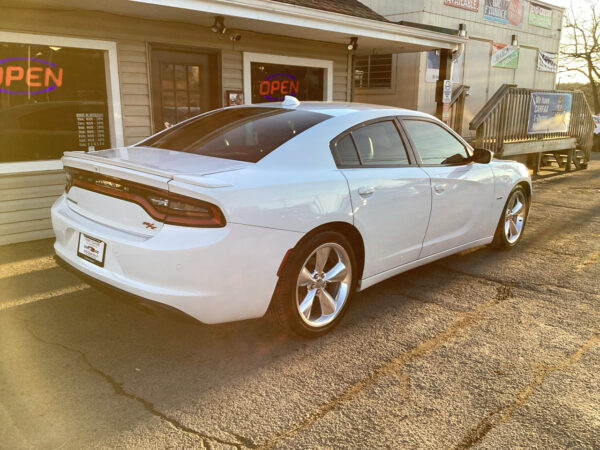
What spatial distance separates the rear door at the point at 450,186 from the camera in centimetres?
427

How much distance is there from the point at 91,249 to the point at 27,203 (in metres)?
3.79

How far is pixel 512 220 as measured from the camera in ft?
19.0

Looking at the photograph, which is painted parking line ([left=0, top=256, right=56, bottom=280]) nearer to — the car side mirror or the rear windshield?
the rear windshield

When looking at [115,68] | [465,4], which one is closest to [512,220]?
[115,68]

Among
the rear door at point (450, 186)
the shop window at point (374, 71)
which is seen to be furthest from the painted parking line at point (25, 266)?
the shop window at point (374, 71)

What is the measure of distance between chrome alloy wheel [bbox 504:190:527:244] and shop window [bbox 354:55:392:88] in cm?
936

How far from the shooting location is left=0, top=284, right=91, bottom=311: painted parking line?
163 inches

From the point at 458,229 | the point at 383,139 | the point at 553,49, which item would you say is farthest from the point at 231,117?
the point at 553,49

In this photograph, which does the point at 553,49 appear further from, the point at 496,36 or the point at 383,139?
the point at 383,139

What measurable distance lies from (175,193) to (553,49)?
2060cm

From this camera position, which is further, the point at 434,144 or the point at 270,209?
the point at 434,144

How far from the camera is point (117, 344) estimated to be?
11.3ft

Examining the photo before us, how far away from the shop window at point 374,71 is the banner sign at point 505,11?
12.7ft

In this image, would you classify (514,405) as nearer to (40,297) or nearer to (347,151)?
(347,151)
